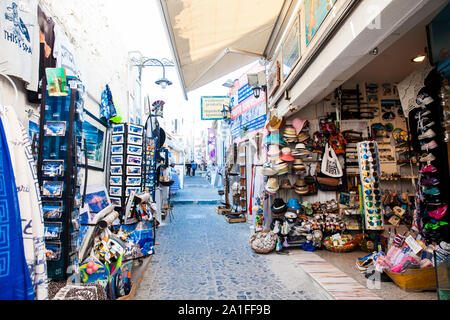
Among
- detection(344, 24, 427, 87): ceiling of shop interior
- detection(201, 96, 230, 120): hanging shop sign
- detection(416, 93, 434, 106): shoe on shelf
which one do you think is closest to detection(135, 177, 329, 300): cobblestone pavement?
detection(416, 93, 434, 106): shoe on shelf

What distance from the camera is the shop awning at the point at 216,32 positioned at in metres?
3.11

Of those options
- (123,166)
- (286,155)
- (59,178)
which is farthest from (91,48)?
(286,155)

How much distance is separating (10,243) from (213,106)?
765 cm

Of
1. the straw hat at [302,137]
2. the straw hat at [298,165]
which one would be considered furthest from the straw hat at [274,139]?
the straw hat at [298,165]

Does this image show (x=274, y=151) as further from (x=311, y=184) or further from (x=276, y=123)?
(x=311, y=184)

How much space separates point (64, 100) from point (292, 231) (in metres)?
3.90

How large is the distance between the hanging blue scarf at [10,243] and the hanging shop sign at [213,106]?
7.20 m

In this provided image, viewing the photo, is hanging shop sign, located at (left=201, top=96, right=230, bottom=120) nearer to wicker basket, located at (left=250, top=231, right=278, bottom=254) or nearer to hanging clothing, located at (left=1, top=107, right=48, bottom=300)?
wicker basket, located at (left=250, top=231, right=278, bottom=254)

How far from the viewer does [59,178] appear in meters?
2.26

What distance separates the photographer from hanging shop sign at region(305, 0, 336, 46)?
2.32 m

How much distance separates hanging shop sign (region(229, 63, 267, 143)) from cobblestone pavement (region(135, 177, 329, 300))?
2.85m

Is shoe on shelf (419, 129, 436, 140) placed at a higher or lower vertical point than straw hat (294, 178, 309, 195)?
higher

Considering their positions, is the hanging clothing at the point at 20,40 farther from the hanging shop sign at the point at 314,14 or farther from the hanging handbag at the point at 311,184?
the hanging handbag at the point at 311,184
